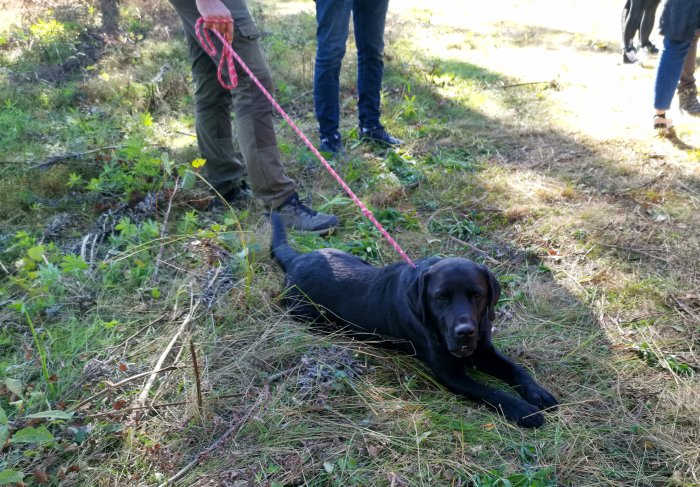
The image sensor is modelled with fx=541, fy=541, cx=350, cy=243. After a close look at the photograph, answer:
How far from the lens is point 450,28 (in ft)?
29.7

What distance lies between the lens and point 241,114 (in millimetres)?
3547

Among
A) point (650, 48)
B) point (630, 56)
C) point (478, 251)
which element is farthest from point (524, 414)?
point (650, 48)

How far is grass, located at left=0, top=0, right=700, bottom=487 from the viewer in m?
1.99

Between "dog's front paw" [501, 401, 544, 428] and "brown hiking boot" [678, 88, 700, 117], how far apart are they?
4216mm

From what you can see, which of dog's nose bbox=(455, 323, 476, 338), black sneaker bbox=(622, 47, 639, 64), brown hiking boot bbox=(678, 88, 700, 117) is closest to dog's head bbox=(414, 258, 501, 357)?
dog's nose bbox=(455, 323, 476, 338)

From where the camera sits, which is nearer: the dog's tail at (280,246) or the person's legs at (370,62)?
the dog's tail at (280,246)

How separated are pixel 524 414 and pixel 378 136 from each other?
3.32 metres

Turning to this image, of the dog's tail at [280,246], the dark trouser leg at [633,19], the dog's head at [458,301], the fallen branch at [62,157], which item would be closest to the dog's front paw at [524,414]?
the dog's head at [458,301]

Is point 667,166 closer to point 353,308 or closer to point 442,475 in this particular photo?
point 353,308

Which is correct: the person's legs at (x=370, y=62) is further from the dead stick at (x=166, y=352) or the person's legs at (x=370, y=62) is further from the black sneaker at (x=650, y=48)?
the black sneaker at (x=650, y=48)

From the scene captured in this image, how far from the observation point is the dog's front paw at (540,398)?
230 cm

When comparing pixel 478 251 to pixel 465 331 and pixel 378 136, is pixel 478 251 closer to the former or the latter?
pixel 465 331

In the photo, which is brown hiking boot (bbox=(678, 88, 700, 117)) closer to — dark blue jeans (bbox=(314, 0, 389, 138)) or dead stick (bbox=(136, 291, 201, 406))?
dark blue jeans (bbox=(314, 0, 389, 138))

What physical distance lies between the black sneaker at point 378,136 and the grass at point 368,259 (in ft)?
0.41
